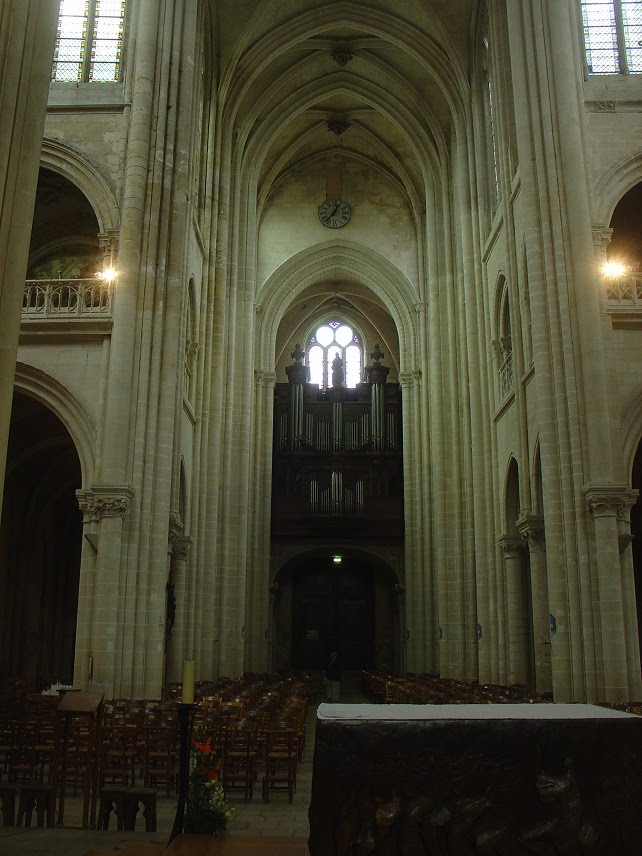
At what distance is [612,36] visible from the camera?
2022 centimetres

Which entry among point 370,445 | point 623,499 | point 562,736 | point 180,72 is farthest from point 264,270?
point 562,736

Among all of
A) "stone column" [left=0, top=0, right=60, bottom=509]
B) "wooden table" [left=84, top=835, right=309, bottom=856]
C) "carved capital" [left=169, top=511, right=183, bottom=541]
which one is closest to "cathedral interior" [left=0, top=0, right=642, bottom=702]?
"stone column" [left=0, top=0, right=60, bottom=509]

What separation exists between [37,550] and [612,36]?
21.7 m

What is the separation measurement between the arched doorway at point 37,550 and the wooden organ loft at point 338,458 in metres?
9.28

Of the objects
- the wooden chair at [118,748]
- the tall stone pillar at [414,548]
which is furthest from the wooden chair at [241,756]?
the tall stone pillar at [414,548]

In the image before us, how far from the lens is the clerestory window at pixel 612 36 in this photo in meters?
19.9

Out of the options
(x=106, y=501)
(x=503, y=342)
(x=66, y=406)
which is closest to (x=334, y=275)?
(x=503, y=342)

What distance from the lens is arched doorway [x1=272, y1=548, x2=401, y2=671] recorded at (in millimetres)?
37688

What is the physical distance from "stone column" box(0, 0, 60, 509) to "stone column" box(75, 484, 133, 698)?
336 inches

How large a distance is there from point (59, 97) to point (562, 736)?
19065mm

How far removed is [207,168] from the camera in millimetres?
26734

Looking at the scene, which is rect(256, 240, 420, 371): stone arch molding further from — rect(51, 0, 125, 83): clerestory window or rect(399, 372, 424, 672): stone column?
rect(51, 0, 125, 83): clerestory window

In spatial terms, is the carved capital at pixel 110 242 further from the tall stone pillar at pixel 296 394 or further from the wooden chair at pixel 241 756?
the tall stone pillar at pixel 296 394

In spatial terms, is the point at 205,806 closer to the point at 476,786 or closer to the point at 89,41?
the point at 476,786
